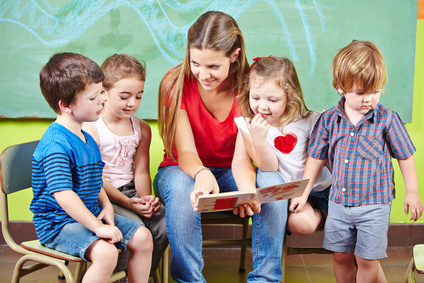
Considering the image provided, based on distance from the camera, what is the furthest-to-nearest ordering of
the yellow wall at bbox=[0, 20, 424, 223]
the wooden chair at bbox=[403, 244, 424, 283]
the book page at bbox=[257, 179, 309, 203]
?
1. the yellow wall at bbox=[0, 20, 424, 223]
2. the book page at bbox=[257, 179, 309, 203]
3. the wooden chair at bbox=[403, 244, 424, 283]

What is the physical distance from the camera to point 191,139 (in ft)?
7.03

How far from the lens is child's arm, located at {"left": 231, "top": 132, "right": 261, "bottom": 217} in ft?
6.26

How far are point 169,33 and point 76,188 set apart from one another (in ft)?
4.00

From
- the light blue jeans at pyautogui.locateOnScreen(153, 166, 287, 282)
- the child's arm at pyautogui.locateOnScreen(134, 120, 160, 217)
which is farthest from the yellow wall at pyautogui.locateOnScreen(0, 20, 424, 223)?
the light blue jeans at pyautogui.locateOnScreen(153, 166, 287, 282)

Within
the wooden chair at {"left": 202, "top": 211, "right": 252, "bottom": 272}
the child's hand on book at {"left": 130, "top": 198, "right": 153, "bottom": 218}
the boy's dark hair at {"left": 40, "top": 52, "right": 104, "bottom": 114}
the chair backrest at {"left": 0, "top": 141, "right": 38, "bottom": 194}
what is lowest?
the wooden chair at {"left": 202, "top": 211, "right": 252, "bottom": 272}

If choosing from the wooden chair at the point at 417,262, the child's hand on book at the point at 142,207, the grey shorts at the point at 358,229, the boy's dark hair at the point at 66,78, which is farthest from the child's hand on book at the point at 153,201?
the wooden chair at the point at 417,262

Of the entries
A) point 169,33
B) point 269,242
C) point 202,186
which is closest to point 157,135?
point 169,33

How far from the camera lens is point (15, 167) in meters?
1.87

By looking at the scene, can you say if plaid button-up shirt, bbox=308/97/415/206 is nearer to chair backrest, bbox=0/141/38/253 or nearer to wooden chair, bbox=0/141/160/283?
wooden chair, bbox=0/141/160/283

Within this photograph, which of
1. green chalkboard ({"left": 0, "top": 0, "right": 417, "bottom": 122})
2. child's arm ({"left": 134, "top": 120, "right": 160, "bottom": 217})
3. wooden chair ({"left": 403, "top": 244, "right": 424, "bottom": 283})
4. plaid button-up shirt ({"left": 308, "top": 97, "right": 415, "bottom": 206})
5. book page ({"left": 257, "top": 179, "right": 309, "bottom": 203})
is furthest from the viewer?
green chalkboard ({"left": 0, "top": 0, "right": 417, "bottom": 122})

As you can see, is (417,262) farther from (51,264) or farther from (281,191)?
(51,264)

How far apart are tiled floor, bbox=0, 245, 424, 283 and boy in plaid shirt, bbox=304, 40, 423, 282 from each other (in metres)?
0.59

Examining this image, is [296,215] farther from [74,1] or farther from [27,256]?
[74,1]

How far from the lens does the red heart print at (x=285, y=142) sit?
2.10m
